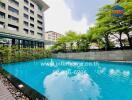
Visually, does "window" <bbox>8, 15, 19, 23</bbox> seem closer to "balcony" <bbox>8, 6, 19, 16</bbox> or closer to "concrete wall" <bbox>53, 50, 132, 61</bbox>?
"balcony" <bbox>8, 6, 19, 16</bbox>

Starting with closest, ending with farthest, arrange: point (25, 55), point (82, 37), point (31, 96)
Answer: point (31, 96) < point (25, 55) < point (82, 37)

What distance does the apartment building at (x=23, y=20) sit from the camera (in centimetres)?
2745

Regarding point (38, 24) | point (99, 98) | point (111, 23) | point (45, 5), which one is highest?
point (45, 5)

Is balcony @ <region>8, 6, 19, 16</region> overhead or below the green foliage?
overhead

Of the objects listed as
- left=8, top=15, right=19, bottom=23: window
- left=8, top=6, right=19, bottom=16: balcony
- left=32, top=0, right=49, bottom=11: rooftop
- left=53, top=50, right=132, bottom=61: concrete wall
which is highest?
left=32, top=0, right=49, bottom=11: rooftop

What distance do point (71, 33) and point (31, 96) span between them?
3039 centimetres

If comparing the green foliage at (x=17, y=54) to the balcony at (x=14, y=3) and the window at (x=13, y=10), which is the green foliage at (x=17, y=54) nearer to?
the window at (x=13, y=10)

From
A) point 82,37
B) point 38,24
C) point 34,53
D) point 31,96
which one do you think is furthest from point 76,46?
point 31,96

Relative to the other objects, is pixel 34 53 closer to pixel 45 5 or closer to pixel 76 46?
pixel 76 46

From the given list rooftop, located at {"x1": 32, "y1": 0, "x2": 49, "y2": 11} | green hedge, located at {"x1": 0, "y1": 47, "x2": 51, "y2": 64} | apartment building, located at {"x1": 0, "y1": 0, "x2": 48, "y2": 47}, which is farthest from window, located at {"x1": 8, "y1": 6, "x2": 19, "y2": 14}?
green hedge, located at {"x1": 0, "y1": 47, "x2": 51, "y2": 64}

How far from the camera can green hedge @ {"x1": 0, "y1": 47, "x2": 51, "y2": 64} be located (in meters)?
19.3

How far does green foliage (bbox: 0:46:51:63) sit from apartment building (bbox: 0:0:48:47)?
2.83m

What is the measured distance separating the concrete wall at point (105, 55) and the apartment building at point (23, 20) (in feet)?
27.9

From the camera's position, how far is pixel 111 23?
2058 cm
